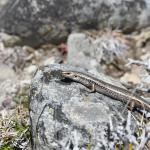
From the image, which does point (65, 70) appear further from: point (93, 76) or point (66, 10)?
point (66, 10)

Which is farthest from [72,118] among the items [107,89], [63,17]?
[63,17]

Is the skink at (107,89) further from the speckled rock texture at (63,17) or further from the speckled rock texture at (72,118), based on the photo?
the speckled rock texture at (63,17)

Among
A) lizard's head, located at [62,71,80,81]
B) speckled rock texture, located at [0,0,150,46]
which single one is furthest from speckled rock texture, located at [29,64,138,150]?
speckled rock texture, located at [0,0,150,46]

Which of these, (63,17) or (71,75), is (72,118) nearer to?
(71,75)

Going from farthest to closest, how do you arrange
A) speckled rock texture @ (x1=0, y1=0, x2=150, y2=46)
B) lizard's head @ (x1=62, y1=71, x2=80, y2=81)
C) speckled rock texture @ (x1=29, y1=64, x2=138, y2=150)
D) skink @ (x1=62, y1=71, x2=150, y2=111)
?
1. speckled rock texture @ (x1=0, y1=0, x2=150, y2=46)
2. lizard's head @ (x1=62, y1=71, x2=80, y2=81)
3. skink @ (x1=62, y1=71, x2=150, y2=111)
4. speckled rock texture @ (x1=29, y1=64, x2=138, y2=150)

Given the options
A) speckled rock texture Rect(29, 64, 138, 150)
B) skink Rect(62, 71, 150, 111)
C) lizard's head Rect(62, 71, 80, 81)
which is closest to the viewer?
speckled rock texture Rect(29, 64, 138, 150)

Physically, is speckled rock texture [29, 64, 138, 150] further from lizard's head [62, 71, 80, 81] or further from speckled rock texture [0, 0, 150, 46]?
speckled rock texture [0, 0, 150, 46]

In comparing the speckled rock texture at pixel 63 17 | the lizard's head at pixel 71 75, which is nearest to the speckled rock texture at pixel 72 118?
the lizard's head at pixel 71 75
